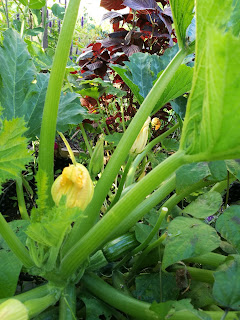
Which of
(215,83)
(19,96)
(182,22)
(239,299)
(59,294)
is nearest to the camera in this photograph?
(215,83)

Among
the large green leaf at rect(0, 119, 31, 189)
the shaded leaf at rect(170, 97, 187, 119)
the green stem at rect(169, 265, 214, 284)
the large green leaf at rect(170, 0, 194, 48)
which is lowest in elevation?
the green stem at rect(169, 265, 214, 284)

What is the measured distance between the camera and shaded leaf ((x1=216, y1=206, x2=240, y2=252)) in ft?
2.51

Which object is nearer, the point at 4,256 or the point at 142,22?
the point at 4,256

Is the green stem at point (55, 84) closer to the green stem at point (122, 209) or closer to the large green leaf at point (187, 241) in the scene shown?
the green stem at point (122, 209)

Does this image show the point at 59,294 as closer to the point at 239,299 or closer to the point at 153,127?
the point at 239,299

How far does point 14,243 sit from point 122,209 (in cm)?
27

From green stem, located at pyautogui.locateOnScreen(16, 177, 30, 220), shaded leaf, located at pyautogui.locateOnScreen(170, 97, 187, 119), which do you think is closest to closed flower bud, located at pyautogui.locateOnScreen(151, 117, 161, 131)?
shaded leaf, located at pyautogui.locateOnScreen(170, 97, 187, 119)

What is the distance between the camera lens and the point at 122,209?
67cm

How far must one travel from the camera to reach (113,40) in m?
1.89

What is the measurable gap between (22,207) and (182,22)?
78 centimetres

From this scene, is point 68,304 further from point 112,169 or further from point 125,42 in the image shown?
point 125,42

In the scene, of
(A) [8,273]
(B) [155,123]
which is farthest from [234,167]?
(B) [155,123]

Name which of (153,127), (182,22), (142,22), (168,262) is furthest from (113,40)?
(168,262)

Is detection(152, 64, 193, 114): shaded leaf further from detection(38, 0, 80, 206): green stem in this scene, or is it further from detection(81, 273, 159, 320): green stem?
detection(81, 273, 159, 320): green stem
